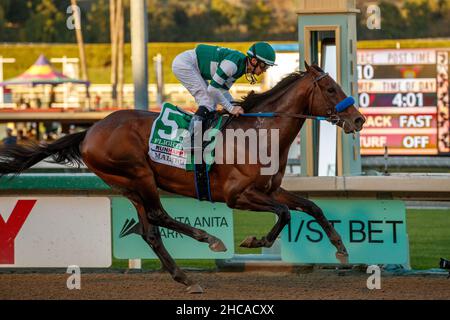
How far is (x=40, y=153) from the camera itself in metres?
8.45

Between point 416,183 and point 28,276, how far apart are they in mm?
3295

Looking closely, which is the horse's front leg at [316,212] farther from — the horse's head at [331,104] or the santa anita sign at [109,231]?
the santa anita sign at [109,231]

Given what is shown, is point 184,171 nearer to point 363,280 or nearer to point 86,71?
point 363,280

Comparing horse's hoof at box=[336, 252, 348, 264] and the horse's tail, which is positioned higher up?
the horse's tail

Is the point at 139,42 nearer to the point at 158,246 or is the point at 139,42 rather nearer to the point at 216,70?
the point at 216,70

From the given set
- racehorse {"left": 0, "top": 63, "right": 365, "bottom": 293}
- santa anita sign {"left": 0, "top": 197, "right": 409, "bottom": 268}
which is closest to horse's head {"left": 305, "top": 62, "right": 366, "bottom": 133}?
racehorse {"left": 0, "top": 63, "right": 365, "bottom": 293}

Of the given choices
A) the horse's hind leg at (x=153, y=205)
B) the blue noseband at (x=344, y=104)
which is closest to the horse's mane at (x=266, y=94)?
the blue noseband at (x=344, y=104)

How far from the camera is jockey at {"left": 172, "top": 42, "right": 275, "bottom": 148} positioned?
25.2ft

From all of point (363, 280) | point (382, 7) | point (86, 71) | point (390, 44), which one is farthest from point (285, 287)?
point (86, 71)

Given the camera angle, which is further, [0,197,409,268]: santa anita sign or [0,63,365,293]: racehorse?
[0,197,409,268]: santa anita sign

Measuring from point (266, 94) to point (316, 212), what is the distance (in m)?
0.98

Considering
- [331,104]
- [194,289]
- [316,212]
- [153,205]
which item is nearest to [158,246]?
[153,205]

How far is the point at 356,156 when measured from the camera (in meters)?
9.17

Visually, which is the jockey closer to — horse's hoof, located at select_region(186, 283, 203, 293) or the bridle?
the bridle
